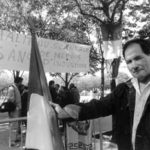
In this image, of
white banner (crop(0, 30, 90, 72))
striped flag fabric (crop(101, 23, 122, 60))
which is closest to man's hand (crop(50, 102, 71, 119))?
white banner (crop(0, 30, 90, 72))

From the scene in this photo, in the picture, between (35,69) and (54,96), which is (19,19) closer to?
(54,96)

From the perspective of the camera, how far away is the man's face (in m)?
1.53

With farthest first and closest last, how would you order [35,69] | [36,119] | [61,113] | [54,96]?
[54,96], [35,69], [36,119], [61,113]

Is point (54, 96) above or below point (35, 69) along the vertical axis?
below

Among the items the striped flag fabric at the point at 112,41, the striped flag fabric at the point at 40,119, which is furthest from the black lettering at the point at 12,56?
the striped flag fabric at the point at 112,41

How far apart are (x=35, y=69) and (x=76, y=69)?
8.75 ft

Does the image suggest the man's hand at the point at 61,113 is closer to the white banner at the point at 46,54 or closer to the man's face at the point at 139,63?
the man's face at the point at 139,63

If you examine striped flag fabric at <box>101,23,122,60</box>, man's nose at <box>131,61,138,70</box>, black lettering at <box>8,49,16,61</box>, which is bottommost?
man's nose at <box>131,61,138,70</box>

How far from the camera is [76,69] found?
5020mm

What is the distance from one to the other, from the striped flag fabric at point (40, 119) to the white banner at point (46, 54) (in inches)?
58.1

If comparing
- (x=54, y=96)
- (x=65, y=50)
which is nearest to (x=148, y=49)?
(x=65, y=50)

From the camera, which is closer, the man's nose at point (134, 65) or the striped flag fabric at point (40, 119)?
the man's nose at point (134, 65)

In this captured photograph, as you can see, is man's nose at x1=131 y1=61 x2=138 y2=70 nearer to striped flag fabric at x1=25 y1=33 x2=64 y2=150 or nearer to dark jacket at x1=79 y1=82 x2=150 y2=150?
dark jacket at x1=79 y1=82 x2=150 y2=150

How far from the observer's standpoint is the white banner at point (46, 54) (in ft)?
12.3
